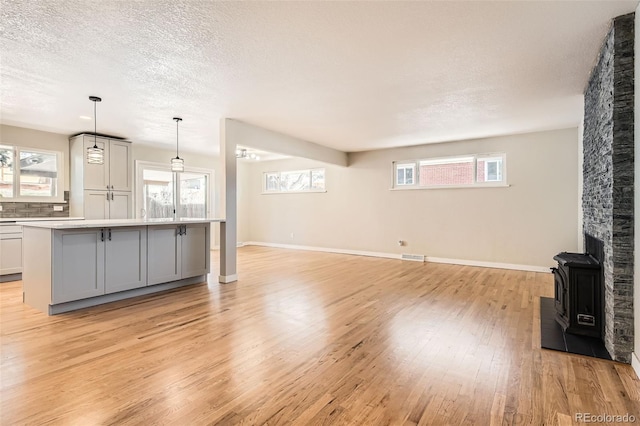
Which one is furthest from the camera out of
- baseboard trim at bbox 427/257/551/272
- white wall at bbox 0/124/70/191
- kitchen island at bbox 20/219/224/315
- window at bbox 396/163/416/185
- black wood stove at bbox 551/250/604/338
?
window at bbox 396/163/416/185

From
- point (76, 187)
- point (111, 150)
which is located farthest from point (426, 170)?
point (76, 187)

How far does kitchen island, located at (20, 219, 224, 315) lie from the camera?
11.5ft

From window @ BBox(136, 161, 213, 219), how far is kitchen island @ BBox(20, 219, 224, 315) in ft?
10.8

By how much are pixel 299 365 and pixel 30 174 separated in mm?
6280

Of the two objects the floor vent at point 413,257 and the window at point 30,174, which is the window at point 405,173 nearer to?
the floor vent at point 413,257

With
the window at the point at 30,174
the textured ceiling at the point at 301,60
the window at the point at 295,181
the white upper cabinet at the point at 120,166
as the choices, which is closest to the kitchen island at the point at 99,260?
the textured ceiling at the point at 301,60

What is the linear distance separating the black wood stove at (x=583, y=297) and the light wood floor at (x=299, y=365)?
343 millimetres

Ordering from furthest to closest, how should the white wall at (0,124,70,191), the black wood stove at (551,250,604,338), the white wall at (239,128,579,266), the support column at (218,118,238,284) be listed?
1. the white wall at (239,128,579,266)
2. the white wall at (0,124,70,191)
3. the support column at (218,118,238,284)
4. the black wood stove at (551,250,604,338)

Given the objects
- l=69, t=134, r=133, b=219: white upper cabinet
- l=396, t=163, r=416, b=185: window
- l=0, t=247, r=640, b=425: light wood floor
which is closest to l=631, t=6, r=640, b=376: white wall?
l=0, t=247, r=640, b=425: light wood floor

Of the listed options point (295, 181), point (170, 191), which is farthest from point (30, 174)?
point (295, 181)

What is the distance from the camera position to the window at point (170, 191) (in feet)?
24.1

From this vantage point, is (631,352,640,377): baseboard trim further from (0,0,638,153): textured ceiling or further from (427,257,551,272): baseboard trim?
(427,257,551,272): baseboard trim

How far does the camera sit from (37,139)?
582cm

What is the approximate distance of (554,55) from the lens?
9.77ft
